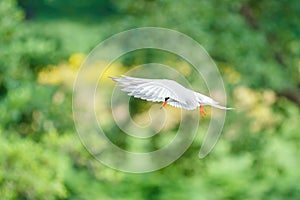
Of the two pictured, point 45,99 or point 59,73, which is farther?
point 59,73

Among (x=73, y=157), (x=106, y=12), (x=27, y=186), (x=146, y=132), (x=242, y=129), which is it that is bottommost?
(x=27, y=186)

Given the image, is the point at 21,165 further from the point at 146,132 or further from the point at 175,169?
the point at 175,169

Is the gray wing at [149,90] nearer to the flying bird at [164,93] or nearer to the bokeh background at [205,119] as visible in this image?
the flying bird at [164,93]

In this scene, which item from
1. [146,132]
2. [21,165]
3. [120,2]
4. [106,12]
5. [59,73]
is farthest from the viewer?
[106,12]

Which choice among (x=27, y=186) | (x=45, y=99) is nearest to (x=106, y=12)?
(x=45, y=99)

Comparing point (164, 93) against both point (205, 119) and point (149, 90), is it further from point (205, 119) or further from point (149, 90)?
point (205, 119)

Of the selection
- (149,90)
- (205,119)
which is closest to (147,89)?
(149,90)

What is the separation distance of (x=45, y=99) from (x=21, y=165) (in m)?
0.98

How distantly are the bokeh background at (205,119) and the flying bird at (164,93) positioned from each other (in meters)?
2.51

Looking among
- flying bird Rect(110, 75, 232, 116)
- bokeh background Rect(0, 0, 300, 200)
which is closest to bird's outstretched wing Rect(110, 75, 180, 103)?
flying bird Rect(110, 75, 232, 116)

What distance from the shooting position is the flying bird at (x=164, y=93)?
1018mm

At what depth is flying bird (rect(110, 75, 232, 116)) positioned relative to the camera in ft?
3.34

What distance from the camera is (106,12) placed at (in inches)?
488

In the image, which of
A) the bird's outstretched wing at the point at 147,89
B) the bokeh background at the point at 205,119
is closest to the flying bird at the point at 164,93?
the bird's outstretched wing at the point at 147,89
